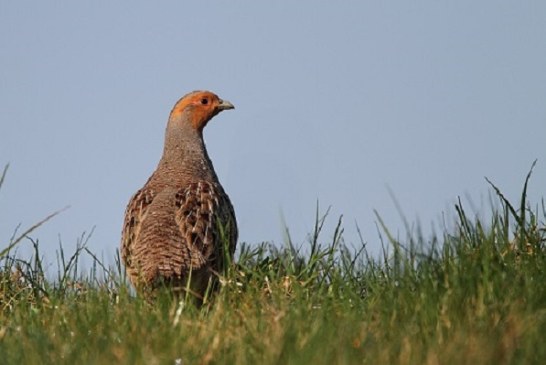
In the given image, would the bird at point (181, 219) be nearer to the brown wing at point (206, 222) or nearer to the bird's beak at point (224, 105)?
the brown wing at point (206, 222)

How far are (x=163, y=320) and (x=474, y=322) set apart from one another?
5.12ft

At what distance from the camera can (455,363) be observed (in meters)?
4.24

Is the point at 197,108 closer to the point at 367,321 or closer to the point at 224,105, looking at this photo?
the point at 224,105

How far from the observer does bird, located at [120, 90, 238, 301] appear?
815 centimetres

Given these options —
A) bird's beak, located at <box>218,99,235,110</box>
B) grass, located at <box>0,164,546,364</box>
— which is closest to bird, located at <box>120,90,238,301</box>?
bird's beak, located at <box>218,99,235,110</box>

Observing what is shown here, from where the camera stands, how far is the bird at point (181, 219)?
26.7 ft

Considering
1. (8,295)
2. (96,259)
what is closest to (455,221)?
(96,259)

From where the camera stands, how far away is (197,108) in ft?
32.6

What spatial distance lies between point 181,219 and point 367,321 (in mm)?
3566

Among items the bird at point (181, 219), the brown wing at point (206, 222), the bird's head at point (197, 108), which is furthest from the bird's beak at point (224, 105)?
the brown wing at point (206, 222)

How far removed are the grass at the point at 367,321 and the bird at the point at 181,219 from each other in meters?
1.42

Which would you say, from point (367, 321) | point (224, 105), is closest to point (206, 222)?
point (224, 105)

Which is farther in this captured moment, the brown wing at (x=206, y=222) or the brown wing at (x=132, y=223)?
the brown wing at (x=132, y=223)

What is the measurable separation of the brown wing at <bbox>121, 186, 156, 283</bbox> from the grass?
183 cm
